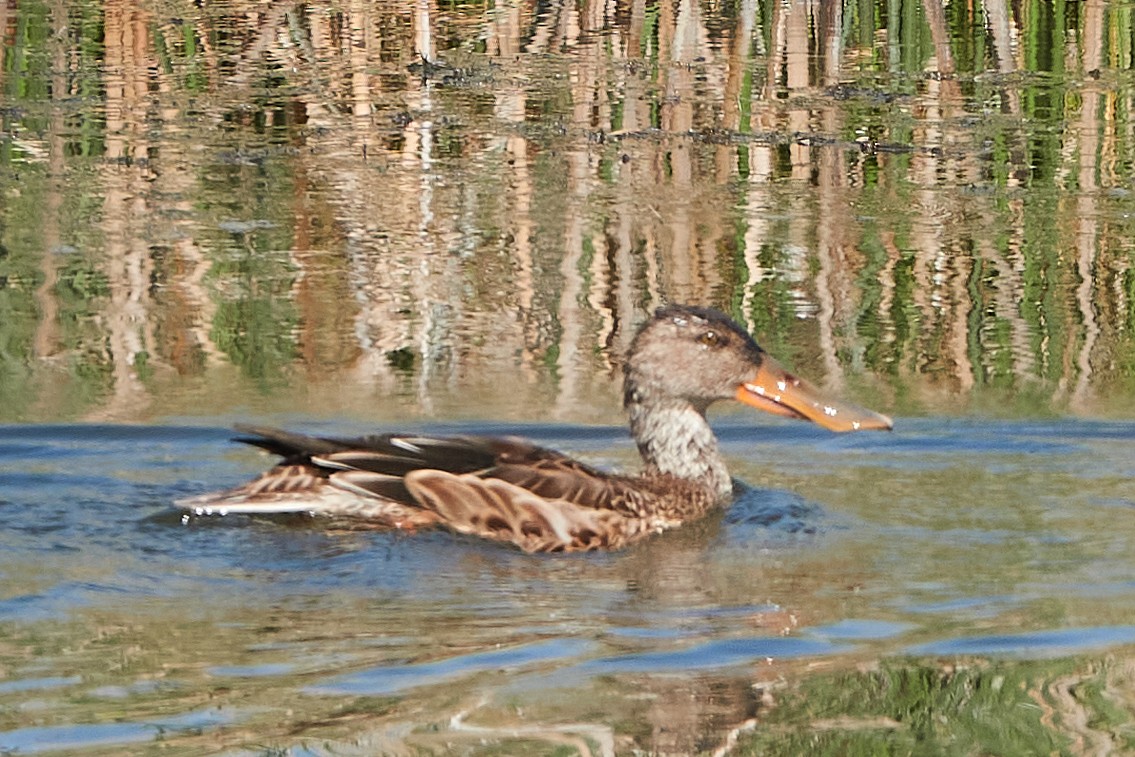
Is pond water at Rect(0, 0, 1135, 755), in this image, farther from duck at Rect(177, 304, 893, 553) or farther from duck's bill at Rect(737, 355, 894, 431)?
duck's bill at Rect(737, 355, 894, 431)

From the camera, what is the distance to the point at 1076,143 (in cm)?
1291

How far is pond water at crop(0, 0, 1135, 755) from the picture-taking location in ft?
18.1

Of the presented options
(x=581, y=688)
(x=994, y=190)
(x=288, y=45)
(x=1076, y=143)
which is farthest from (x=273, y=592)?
(x=288, y=45)

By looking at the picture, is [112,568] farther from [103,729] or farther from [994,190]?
[994,190]

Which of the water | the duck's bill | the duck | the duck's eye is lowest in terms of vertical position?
the water

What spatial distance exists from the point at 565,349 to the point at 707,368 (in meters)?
1.41

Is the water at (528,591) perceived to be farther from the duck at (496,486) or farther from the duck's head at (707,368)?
the duck's head at (707,368)

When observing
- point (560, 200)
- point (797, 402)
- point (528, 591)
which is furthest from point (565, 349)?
point (528, 591)

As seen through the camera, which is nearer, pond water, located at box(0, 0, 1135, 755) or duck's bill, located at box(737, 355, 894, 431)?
pond water, located at box(0, 0, 1135, 755)

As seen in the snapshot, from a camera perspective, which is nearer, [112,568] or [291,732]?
[291,732]

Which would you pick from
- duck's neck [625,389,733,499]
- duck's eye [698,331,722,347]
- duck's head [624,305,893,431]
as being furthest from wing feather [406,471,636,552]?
duck's eye [698,331,722,347]

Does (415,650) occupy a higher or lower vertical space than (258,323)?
lower

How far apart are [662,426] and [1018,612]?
1.97m

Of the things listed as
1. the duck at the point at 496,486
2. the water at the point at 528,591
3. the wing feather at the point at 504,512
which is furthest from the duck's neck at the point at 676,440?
the wing feather at the point at 504,512
